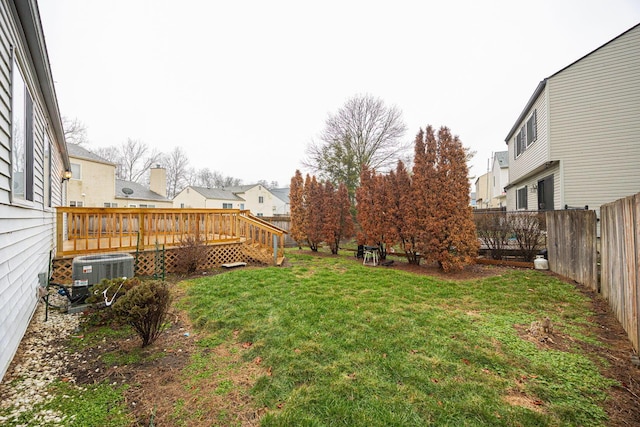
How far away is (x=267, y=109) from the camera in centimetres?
2431

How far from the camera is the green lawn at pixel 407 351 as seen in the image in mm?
2047

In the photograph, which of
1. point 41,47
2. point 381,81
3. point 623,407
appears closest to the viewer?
point 623,407

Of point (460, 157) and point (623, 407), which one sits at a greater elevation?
point (460, 157)

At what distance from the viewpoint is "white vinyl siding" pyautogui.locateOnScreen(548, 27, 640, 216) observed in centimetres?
801

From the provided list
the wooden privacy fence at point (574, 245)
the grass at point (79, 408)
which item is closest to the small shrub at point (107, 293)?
the grass at point (79, 408)

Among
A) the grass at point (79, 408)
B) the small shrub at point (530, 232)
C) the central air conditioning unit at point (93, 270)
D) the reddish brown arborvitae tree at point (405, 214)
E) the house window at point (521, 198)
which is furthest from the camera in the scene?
the house window at point (521, 198)

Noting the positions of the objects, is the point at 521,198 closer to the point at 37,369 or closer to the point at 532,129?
the point at 532,129

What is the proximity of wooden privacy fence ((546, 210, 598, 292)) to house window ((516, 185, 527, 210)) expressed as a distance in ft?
24.2

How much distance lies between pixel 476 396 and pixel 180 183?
46.8 meters

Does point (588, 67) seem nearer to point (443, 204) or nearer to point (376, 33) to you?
point (443, 204)

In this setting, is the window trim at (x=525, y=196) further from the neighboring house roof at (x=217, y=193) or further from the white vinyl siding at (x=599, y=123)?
the neighboring house roof at (x=217, y=193)

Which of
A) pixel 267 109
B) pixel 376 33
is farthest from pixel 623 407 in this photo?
pixel 267 109

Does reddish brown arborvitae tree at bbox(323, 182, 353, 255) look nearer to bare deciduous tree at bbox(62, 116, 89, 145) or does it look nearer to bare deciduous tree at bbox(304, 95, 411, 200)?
bare deciduous tree at bbox(304, 95, 411, 200)

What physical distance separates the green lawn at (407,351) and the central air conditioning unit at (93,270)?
1.20 metres
